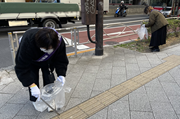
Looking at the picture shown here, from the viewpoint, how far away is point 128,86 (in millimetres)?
3330

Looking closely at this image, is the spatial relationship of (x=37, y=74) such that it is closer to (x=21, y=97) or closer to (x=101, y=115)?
(x=21, y=97)

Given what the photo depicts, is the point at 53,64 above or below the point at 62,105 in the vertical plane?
above

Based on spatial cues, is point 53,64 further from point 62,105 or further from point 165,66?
point 165,66

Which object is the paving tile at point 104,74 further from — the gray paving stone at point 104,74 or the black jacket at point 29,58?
the black jacket at point 29,58

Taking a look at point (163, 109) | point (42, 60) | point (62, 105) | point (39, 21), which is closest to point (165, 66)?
point (163, 109)

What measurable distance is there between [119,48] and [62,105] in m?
3.96

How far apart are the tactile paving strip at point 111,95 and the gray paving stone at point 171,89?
1.22 feet

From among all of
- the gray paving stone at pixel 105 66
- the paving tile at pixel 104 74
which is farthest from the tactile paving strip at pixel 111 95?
the gray paving stone at pixel 105 66

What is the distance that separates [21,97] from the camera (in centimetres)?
304

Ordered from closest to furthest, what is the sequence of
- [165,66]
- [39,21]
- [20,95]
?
[20,95]
[165,66]
[39,21]

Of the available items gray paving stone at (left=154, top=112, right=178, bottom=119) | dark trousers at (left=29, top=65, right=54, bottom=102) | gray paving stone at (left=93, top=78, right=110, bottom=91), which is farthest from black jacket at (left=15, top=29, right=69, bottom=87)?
gray paving stone at (left=154, top=112, right=178, bottom=119)

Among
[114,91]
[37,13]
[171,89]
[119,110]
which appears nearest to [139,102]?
[119,110]

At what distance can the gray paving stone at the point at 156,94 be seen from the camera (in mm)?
2869

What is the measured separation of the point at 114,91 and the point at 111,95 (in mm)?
166
